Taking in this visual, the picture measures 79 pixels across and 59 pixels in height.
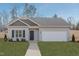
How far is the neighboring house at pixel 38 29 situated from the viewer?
4666 centimetres

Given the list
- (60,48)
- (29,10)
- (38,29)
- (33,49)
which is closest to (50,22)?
(38,29)

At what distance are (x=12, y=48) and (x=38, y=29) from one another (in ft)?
5.27

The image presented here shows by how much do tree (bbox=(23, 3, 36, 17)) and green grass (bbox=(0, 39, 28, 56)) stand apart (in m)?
1.46

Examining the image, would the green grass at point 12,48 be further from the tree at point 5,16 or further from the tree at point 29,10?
the tree at point 29,10

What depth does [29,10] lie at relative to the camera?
46.6 m

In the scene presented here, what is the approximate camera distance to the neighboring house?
46656 mm

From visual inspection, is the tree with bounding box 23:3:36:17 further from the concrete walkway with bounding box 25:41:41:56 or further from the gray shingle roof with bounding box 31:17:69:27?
the concrete walkway with bounding box 25:41:41:56

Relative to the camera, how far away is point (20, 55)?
4606 cm

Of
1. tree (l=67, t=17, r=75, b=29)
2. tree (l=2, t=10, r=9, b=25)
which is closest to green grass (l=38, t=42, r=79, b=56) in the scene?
tree (l=67, t=17, r=75, b=29)

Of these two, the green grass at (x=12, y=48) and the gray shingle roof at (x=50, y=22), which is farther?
the gray shingle roof at (x=50, y=22)

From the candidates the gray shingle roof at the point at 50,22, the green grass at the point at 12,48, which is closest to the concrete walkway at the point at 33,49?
the green grass at the point at 12,48

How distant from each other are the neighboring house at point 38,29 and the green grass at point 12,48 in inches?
12.7

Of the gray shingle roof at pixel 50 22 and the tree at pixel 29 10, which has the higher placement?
the tree at pixel 29 10

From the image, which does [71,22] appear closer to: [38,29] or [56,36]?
[56,36]
